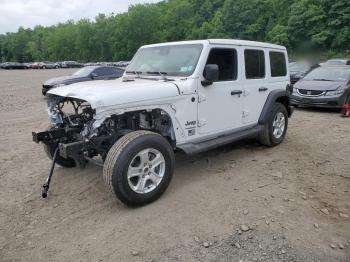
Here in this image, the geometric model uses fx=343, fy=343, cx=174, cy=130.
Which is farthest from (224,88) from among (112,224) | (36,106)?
(36,106)

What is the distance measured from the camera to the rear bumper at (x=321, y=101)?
34.1 feet

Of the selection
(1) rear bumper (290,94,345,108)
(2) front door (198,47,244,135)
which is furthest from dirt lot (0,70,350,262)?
(1) rear bumper (290,94,345,108)

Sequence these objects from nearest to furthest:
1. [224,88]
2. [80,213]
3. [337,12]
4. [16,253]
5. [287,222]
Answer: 1. [16,253]
2. [287,222]
3. [80,213]
4. [224,88]
5. [337,12]

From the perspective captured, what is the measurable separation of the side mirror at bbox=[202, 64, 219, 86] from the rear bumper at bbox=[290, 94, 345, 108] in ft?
22.9

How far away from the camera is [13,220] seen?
4070 millimetres

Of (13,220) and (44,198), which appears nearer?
(13,220)

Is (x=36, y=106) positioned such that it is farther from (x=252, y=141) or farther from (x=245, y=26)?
(x=245, y=26)

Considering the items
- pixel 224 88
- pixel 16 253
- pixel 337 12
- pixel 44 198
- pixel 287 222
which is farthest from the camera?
pixel 337 12

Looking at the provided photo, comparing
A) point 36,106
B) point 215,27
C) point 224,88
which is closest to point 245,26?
point 215,27

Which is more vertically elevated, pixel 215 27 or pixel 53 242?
pixel 215 27

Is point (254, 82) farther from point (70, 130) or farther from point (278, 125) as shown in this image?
point (70, 130)

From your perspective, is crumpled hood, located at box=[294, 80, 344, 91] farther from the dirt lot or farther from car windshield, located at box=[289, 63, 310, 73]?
the dirt lot

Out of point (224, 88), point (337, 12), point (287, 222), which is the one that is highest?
point (337, 12)

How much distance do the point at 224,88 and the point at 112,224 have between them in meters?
2.66
